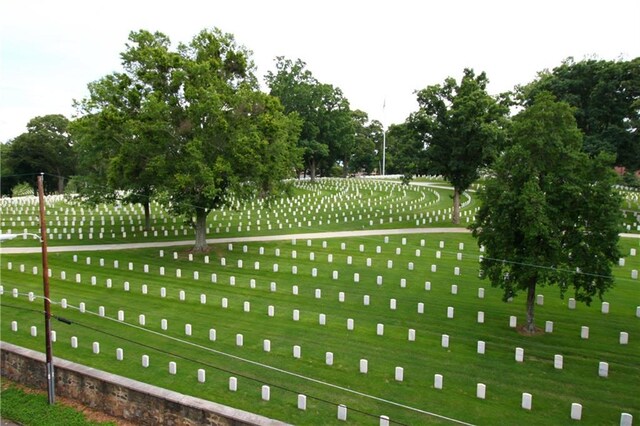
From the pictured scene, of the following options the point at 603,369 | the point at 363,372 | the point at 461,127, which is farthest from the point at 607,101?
the point at 363,372

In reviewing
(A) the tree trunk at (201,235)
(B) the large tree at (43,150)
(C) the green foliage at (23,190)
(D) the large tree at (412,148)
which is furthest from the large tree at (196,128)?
(C) the green foliage at (23,190)

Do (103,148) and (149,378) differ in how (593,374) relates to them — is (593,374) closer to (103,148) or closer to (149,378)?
(149,378)

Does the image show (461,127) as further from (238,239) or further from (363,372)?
(363,372)

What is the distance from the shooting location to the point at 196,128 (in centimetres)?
2609

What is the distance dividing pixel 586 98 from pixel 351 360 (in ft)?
122

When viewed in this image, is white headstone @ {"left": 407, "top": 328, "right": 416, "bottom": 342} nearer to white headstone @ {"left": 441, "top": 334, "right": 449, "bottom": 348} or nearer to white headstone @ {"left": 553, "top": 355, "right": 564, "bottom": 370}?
white headstone @ {"left": 441, "top": 334, "right": 449, "bottom": 348}

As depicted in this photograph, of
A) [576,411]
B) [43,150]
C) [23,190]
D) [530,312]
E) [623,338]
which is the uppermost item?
[43,150]

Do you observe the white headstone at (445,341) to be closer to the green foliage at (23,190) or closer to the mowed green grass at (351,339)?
the mowed green grass at (351,339)

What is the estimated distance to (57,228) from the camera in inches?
1426

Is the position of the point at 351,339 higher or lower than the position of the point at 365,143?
lower

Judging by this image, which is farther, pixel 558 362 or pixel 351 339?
pixel 351 339

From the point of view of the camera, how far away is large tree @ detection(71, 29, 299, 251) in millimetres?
25406

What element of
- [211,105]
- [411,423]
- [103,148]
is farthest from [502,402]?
[103,148]

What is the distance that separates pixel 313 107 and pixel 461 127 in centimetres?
3599
